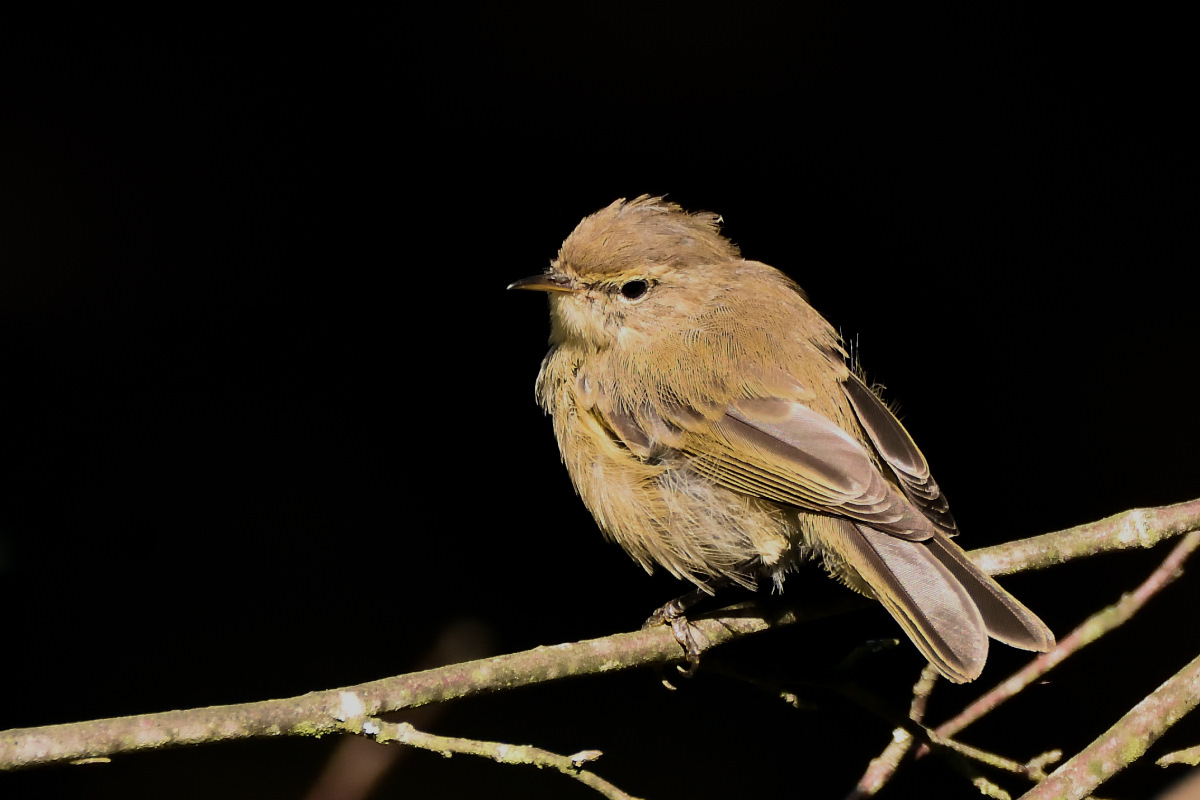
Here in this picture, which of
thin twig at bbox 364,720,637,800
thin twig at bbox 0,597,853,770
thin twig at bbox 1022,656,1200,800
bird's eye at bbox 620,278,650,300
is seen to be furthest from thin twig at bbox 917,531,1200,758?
bird's eye at bbox 620,278,650,300

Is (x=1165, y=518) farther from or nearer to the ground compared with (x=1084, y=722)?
farther from the ground

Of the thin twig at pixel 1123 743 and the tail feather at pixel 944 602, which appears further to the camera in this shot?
the tail feather at pixel 944 602

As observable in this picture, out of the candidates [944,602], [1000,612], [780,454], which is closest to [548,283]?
[780,454]

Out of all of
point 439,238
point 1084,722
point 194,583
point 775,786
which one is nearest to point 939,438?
point 1084,722

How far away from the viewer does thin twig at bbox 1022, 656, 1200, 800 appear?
2225 mm

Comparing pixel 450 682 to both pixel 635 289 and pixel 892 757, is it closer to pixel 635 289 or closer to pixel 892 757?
pixel 892 757

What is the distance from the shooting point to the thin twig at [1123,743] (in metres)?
2.22

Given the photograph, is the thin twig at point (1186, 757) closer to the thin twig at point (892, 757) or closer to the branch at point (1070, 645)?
the branch at point (1070, 645)

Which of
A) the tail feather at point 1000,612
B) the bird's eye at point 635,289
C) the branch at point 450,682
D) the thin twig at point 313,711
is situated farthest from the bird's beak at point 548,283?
the tail feather at point 1000,612

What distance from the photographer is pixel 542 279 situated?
3.34 m

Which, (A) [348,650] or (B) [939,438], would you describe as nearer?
(A) [348,650]

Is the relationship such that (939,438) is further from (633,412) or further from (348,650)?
(348,650)

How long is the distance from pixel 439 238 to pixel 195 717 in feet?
8.61

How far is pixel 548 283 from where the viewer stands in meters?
3.33
